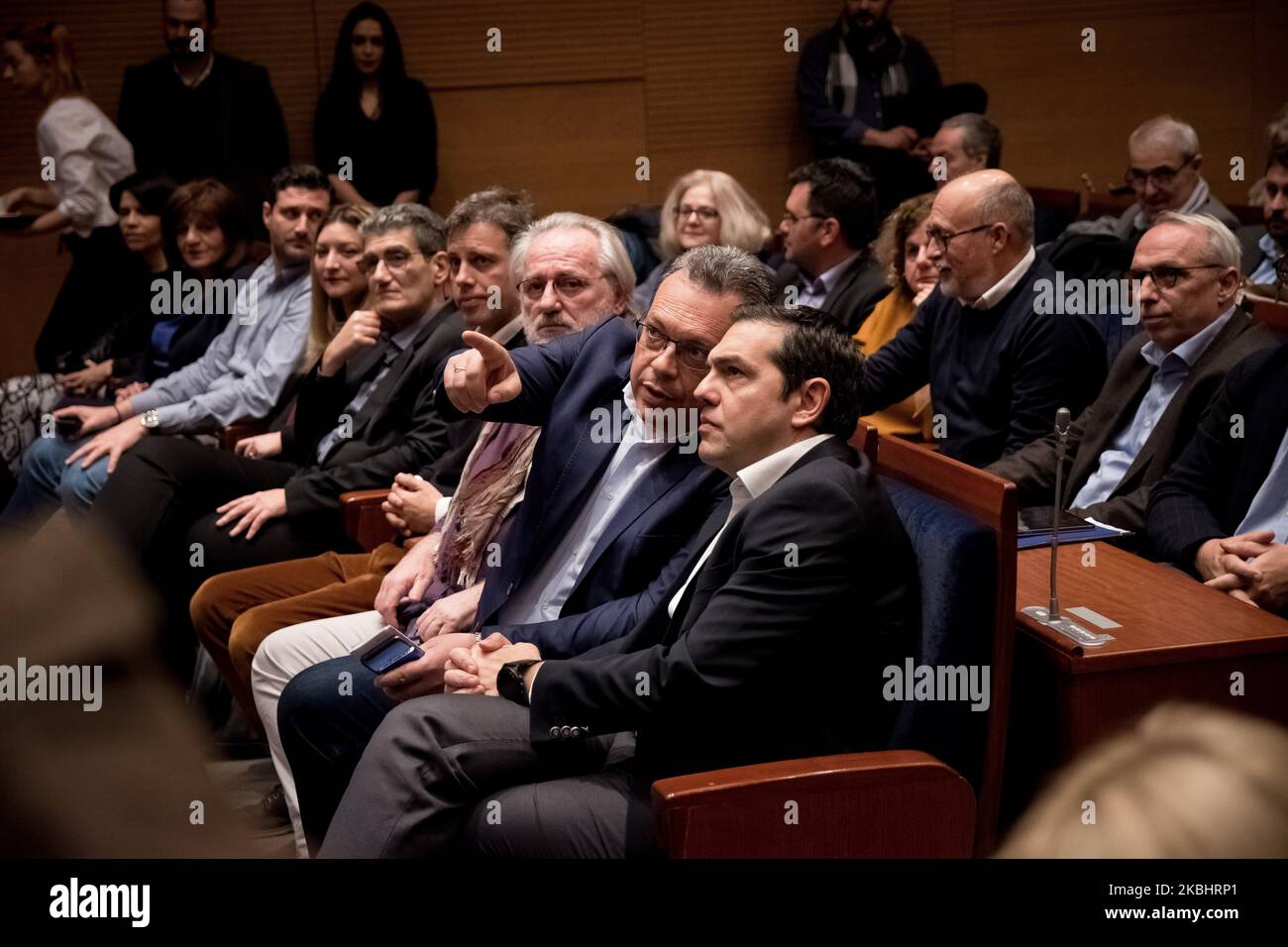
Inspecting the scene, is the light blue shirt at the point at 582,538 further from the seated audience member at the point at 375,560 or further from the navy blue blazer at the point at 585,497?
the seated audience member at the point at 375,560

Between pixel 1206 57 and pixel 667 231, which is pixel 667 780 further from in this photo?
pixel 1206 57

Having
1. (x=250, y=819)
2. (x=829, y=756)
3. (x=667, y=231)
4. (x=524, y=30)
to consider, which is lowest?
(x=250, y=819)

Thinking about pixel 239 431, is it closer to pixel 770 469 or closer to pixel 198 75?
pixel 198 75

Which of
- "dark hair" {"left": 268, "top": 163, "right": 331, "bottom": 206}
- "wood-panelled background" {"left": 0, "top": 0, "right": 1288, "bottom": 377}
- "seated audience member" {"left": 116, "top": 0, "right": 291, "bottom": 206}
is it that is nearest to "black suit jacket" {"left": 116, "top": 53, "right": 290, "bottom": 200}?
"seated audience member" {"left": 116, "top": 0, "right": 291, "bottom": 206}

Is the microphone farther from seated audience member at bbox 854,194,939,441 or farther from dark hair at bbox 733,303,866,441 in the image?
seated audience member at bbox 854,194,939,441

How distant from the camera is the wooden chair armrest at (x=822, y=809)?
161 centimetres

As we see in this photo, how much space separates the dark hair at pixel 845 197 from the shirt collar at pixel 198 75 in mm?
2576

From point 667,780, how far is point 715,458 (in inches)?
18.6

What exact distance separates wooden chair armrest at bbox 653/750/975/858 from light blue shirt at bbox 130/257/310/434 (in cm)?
256

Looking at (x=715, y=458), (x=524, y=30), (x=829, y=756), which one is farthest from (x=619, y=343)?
(x=524, y=30)

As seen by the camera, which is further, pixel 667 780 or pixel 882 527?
pixel 882 527

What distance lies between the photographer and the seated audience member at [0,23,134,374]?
490 cm

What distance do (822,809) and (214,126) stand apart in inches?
179

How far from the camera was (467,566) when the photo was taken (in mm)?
2529
